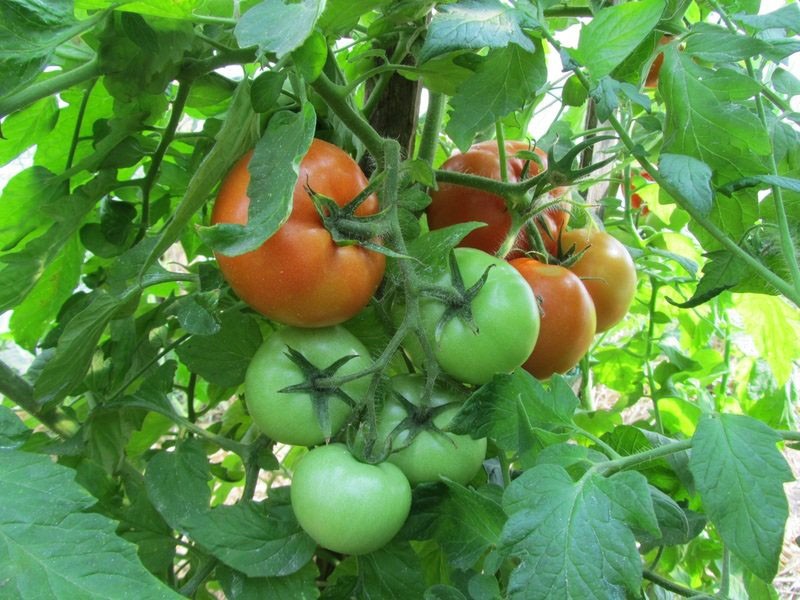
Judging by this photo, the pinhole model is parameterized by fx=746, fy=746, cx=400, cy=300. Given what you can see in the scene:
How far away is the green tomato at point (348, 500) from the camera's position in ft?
1.52

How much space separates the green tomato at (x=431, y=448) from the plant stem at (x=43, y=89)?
0.98 ft

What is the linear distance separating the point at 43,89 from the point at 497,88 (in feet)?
1.01

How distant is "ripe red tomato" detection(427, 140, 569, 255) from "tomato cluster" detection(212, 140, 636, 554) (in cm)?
14

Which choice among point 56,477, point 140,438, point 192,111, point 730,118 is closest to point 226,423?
point 140,438

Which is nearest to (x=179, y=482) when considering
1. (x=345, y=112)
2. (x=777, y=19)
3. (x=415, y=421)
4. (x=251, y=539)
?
(x=251, y=539)

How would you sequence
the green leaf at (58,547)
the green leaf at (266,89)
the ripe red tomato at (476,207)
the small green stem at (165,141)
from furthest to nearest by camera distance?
the ripe red tomato at (476,207)
the small green stem at (165,141)
the green leaf at (266,89)
the green leaf at (58,547)

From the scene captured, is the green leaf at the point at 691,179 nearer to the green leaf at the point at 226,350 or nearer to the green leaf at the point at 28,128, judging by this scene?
the green leaf at the point at 226,350

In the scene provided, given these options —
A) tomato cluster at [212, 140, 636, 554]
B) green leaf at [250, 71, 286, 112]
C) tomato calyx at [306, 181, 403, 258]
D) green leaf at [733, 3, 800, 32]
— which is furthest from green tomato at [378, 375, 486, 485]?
green leaf at [733, 3, 800, 32]

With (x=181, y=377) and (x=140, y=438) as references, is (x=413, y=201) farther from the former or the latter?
(x=181, y=377)

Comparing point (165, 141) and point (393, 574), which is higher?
point (165, 141)

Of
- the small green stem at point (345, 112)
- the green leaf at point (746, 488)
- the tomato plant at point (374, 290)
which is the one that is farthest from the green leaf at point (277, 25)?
the green leaf at point (746, 488)

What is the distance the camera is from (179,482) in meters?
0.59

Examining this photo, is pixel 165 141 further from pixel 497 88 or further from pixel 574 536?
pixel 574 536

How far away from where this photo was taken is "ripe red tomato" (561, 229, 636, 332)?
2.35 feet
